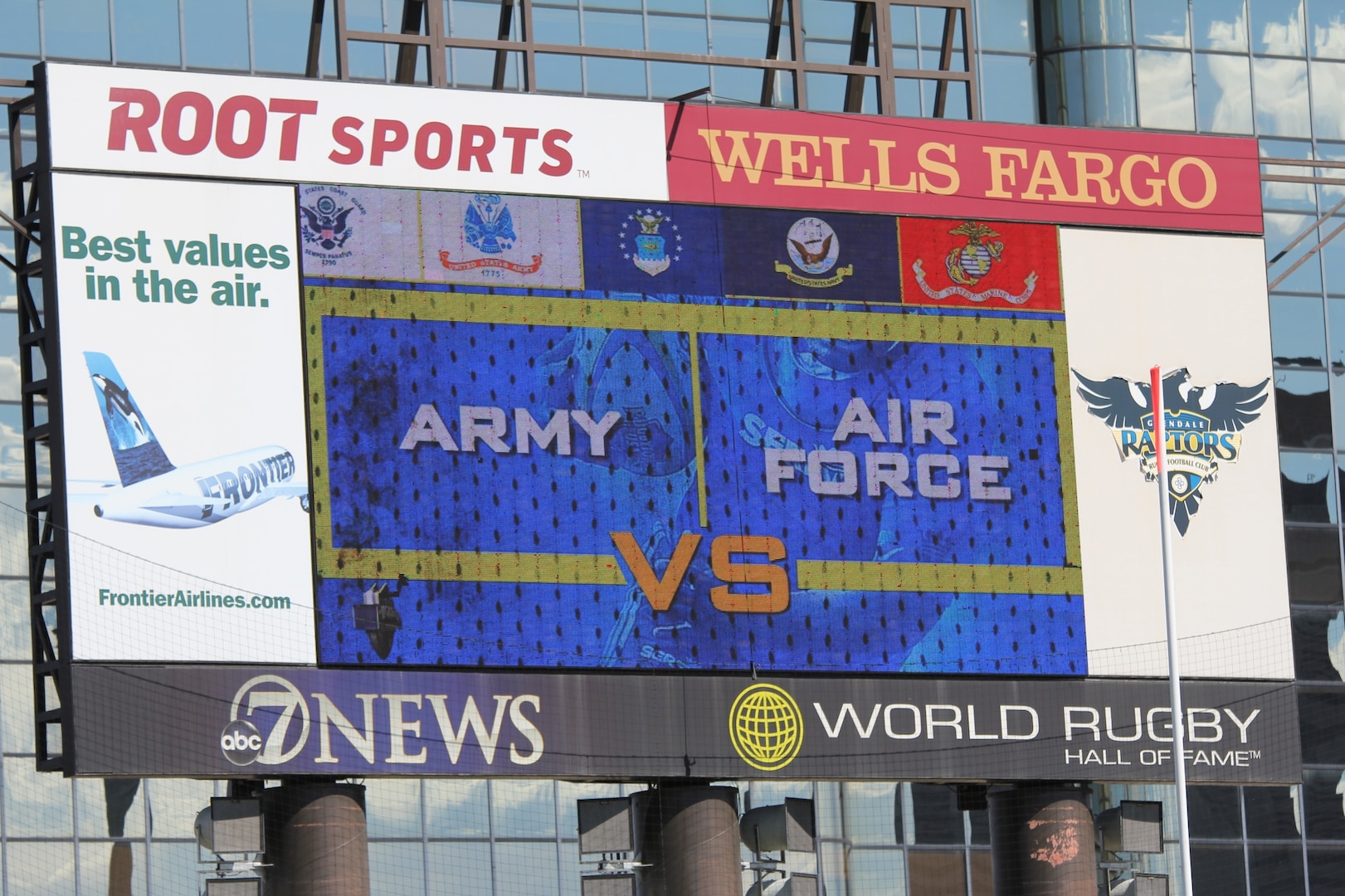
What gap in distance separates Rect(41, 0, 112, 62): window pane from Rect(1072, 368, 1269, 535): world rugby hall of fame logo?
45.5ft

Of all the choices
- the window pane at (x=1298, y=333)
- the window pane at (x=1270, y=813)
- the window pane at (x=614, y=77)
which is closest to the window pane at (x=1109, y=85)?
the window pane at (x=1298, y=333)

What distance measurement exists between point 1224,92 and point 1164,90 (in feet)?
3.17

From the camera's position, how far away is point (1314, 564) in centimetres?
3070

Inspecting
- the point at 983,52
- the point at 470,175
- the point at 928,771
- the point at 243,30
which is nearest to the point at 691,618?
the point at 928,771

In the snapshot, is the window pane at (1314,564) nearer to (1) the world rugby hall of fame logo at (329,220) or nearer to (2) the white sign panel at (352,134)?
(2) the white sign panel at (352,134)

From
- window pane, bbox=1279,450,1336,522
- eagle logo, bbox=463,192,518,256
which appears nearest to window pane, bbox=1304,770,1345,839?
window pane, bbox=1279,450,1336,522

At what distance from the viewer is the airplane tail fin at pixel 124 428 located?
15.9 meters

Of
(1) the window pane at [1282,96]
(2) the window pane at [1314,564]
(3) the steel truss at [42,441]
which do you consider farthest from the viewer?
(1) the window pane at [1282,96]

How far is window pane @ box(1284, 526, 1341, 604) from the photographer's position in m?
30.6

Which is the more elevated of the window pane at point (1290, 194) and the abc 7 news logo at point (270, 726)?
the window pane at point (1290, 194)

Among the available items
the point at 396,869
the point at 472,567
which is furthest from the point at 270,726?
the point at 396,869

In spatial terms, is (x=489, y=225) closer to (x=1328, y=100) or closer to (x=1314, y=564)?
(x=1314, y=564)

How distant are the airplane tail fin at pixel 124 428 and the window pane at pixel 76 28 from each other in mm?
12200

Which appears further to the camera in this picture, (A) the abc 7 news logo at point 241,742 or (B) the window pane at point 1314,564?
(B) the window pane at point 1314,564
